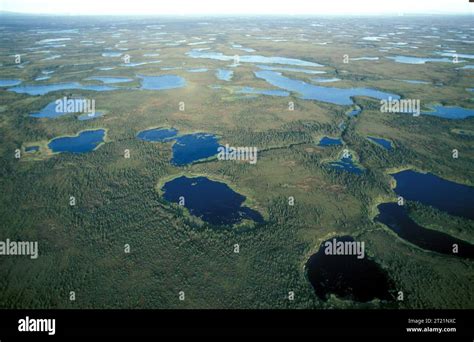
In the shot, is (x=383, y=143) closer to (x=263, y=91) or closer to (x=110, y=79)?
(x=263, y=91)

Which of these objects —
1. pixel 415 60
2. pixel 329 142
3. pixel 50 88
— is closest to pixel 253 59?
pixel 415 60

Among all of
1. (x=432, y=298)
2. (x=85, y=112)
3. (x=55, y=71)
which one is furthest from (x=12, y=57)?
(x=432, y=298)

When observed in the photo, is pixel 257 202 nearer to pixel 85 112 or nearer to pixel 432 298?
pixel 432 298

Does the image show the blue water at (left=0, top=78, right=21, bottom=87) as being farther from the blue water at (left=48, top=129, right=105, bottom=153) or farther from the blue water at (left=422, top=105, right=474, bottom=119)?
the blue water at (left=422, top=105, right=474, bottom=119)

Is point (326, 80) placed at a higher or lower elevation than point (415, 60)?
lower

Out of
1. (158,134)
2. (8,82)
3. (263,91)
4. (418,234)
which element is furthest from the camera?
(8,82)

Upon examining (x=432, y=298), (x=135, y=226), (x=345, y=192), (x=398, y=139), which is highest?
(x=398, y=139)
